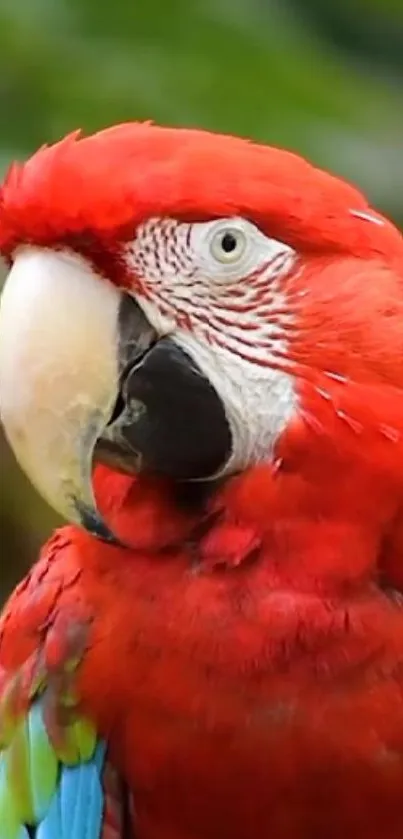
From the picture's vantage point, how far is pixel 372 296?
1.09 metres

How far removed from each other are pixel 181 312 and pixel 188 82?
760 millimetres

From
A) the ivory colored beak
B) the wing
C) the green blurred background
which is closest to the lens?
the ivory colored beak

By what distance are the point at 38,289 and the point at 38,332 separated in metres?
0.03

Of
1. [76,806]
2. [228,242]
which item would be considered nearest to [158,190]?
[228,242]

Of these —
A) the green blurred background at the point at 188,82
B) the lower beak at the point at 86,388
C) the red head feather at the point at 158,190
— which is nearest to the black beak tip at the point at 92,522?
the lower beak at the point at 86,388

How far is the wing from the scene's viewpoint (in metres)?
1.14

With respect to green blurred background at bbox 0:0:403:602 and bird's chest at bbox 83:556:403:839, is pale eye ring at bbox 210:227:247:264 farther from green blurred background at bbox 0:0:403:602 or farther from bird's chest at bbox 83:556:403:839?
green blurred background at bbox 0:0:403:602

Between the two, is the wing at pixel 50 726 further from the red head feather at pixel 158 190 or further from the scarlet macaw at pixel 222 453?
the red head feather at pixel 158 190

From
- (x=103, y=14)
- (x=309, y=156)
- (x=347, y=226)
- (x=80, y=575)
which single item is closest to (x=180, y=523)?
(x=80, y=575)

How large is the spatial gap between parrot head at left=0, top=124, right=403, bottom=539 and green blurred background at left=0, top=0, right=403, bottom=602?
64cm

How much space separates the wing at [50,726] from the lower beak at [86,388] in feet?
0.39

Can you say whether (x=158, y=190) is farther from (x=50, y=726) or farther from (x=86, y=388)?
(x=50, y=726)

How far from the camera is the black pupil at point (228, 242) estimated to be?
3.42ft

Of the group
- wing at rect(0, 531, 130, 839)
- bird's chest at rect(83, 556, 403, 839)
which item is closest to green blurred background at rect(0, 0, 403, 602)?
wing at rect(0, 531, 130, 839)
